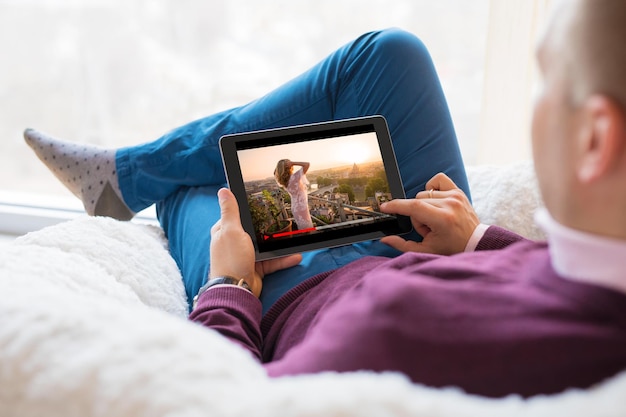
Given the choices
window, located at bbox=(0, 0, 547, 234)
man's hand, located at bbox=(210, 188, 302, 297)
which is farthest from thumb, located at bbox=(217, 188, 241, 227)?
window, located at bbox=(0, 0, 547, 234)

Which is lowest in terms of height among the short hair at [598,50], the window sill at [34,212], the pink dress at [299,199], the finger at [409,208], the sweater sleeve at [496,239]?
the window sill at [34,212]

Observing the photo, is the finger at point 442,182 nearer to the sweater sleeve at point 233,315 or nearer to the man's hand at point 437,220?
the man's hand at point 437,220

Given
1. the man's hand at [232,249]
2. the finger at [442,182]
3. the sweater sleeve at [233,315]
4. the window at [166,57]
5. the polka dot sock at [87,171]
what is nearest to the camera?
the sweater sleeve at [233,315]

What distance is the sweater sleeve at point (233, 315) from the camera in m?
0.74

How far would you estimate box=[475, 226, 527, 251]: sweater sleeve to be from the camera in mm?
886

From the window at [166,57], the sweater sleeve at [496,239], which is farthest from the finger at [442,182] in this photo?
the window at [166,57]

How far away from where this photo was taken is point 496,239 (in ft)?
2.93

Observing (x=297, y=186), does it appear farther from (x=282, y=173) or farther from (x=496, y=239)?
(x=496, y=239)

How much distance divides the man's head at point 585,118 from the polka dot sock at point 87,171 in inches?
36.9

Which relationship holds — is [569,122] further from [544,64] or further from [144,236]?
[144,236]

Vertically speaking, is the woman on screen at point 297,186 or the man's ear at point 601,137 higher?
the man's ear at point 601,137

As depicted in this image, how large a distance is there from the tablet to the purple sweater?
1.15 ft

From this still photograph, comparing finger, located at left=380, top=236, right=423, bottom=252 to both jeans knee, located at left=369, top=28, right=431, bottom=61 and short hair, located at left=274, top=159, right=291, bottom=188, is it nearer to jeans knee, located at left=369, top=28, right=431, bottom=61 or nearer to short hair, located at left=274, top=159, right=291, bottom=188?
short hair, located at left=274, top=159, right=291, bottom=188

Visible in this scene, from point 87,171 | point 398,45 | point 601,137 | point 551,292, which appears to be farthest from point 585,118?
point 87,171
